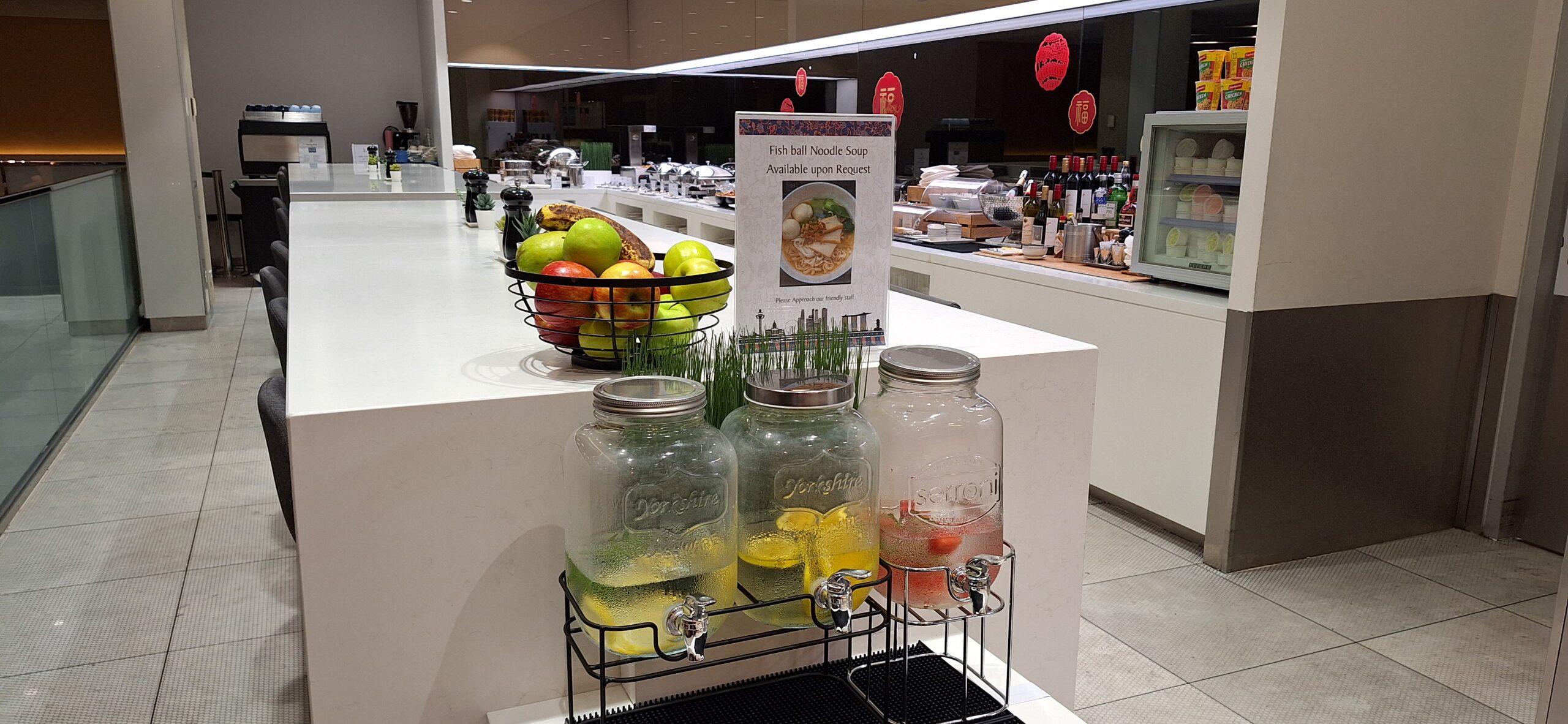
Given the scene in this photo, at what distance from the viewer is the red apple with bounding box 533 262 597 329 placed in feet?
3.90

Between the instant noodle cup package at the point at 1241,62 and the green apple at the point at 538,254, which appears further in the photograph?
the instant noodle cup package at the point at 1241,62

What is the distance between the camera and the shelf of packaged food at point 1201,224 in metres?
3.15

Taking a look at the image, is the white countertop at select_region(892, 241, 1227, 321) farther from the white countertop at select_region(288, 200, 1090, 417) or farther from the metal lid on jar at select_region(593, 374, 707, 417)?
the metal lid on jar at select_region(593, 374, 707, 417)

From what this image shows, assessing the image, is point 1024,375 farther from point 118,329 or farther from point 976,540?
point 118,329

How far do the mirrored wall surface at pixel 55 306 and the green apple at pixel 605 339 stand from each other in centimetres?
313

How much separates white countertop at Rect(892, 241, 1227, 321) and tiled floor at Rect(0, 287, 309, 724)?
254 centimetres

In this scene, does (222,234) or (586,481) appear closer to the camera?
(586,481)

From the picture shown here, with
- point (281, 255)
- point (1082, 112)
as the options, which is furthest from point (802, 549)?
point (1082, 112)

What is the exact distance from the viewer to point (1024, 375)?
1413 millimetres

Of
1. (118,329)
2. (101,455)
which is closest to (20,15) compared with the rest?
(118,329)

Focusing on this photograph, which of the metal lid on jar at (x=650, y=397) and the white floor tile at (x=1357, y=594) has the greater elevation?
the metal lid on jar at (x=650, y=397)

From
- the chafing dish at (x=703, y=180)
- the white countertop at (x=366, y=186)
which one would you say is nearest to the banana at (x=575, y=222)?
the white countertop at (x=366, y=186)

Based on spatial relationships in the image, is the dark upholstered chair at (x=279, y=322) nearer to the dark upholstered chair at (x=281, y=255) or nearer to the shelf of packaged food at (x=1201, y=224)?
the dark upholstered chair at (x=281, y=255)

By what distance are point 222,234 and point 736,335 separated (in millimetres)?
8975
